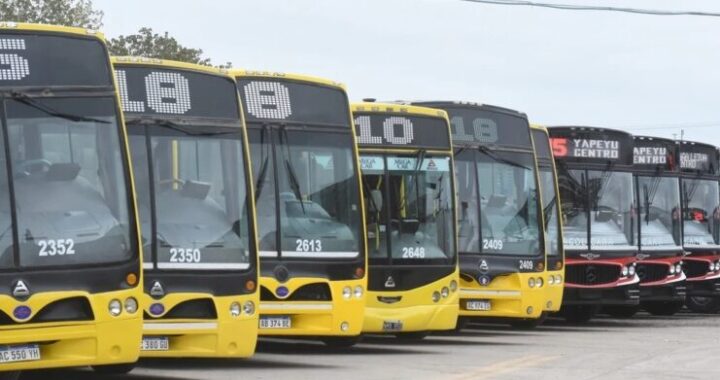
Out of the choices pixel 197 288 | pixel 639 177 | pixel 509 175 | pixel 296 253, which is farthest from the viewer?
pixel 639 177

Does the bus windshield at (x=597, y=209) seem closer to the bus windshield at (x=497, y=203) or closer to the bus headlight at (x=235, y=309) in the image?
the bus windshield at (x=497, y=203)

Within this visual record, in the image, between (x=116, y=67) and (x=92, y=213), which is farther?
(x=116, y=67)

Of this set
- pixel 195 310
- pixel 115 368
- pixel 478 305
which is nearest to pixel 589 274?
pixel 478 305

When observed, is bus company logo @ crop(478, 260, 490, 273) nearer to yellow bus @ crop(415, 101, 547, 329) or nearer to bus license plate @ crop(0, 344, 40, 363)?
yellow bus @ crop(415, 101, 547, 329)

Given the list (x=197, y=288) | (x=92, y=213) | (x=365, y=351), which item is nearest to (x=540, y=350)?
(x=365, y=351)

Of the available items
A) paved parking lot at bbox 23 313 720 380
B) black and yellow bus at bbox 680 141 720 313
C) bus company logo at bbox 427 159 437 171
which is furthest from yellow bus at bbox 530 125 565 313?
black and yellow bus at bbox 680 141 720 313

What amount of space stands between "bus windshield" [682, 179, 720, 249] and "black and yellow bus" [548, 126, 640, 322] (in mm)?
3628

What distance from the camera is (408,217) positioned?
19.6 meters

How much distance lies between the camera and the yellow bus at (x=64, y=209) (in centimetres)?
1229

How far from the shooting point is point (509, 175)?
2239 cm

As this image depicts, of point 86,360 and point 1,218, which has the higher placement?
point 1,218

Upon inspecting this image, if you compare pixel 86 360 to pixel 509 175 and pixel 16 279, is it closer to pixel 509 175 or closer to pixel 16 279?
pixel 16 279

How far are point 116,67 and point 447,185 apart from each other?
6322 mm

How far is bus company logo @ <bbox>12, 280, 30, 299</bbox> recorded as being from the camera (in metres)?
12.2
